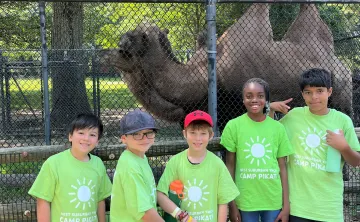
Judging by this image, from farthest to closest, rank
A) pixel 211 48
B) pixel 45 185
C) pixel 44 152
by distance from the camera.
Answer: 1. pixel 211 48
2. pixel 44 152
3. pixel 45 185

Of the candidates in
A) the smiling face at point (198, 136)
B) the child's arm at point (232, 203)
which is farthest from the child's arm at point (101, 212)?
the child's arm at point (232, 203)

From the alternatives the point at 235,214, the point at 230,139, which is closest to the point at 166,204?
the point at 235,214

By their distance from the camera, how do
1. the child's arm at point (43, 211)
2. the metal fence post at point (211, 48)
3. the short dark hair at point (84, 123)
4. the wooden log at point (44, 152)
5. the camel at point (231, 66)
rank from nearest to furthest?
1. the child's arm at point (43, 211)
2. the short dark hair at point (84, 123)
3. the wooden log at point (44, 152)
4. the metal fence post at point (211, 48)
5. the camel at point (231, 66)

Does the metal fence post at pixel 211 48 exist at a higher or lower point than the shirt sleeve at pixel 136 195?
higher

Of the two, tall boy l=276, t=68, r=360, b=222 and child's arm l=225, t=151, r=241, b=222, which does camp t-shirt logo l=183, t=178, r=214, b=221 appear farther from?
tall boy l=276, t=68, r=360, b=222

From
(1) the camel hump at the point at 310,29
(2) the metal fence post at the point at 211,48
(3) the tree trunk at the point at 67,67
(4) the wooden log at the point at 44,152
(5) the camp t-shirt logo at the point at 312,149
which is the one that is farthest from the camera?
(3) the tree trunk at the point at 67,67

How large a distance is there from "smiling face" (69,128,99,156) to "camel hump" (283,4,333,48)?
439 centimetres

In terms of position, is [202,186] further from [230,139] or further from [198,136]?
[230,139]

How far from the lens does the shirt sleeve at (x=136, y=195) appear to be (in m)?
2.56

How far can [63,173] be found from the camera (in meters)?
2.90

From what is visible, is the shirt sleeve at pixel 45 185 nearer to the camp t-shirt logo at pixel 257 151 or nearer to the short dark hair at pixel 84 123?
the short dark hair at pixel 84 123

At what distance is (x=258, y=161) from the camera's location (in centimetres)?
319

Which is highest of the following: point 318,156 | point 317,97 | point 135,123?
point 317,97

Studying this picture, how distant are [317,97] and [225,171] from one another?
2.92 feet
